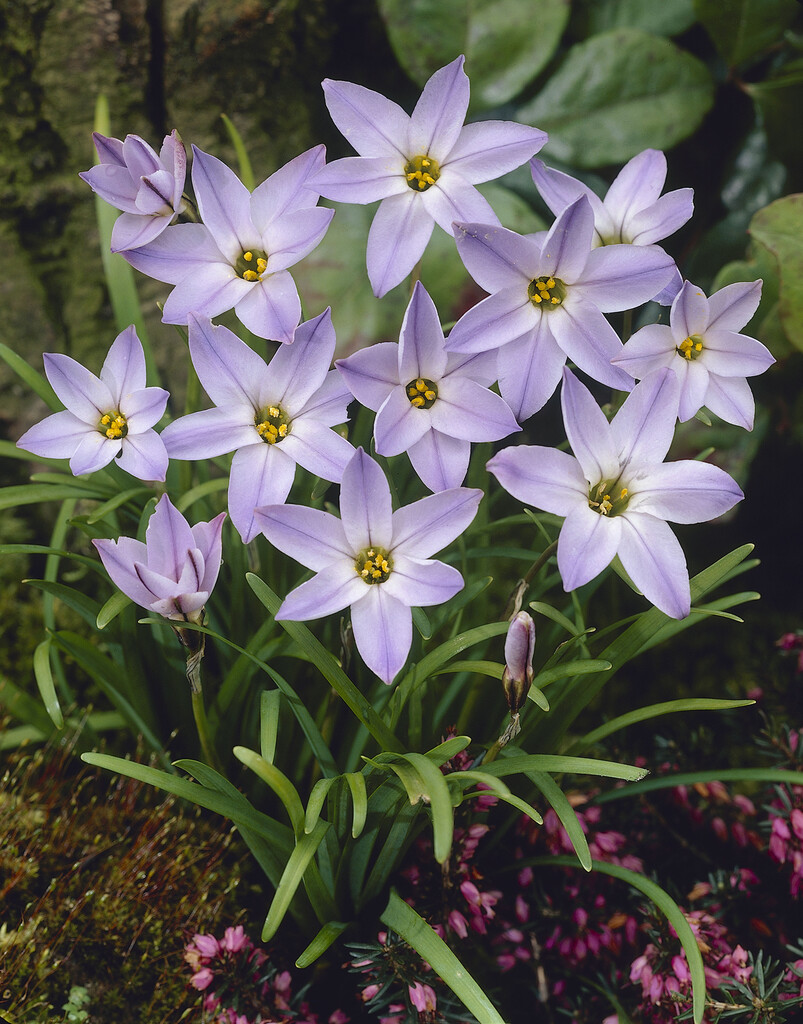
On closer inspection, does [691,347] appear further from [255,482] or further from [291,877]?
[291,877]

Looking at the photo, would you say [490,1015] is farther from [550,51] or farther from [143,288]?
[550,51]

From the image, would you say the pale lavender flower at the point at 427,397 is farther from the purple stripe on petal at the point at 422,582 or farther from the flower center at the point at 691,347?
the flower center at the point at 691,347

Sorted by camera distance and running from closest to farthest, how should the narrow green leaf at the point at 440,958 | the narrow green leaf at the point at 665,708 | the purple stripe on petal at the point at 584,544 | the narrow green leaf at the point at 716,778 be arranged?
the purple stripe on petal at the point at 584,544, the narrow green leaf at the point at 440,958, the narrow green leaf at the point at 665,708, the narrow green leaf at the point at 716,778

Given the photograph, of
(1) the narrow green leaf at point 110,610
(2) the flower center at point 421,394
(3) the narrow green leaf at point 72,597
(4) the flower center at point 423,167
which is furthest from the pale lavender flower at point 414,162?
(3) the narrow green leaf at point 72,597

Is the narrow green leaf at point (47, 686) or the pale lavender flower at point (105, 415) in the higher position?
the pale lavender flower at point (105, 415)

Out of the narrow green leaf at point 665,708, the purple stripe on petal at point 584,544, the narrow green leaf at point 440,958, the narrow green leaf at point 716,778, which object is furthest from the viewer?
the narrow green leaf at point 716,778

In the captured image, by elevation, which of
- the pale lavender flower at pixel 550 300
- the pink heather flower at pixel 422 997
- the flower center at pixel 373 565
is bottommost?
the pink heather flower at pixel 422 997

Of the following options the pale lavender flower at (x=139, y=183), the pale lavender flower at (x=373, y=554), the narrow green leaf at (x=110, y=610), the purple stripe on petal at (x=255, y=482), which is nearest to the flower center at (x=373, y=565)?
the pale lavender flower at (x=373, y=554)

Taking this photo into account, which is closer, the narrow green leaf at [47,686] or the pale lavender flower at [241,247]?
the pale lavender flower at [241,247]
